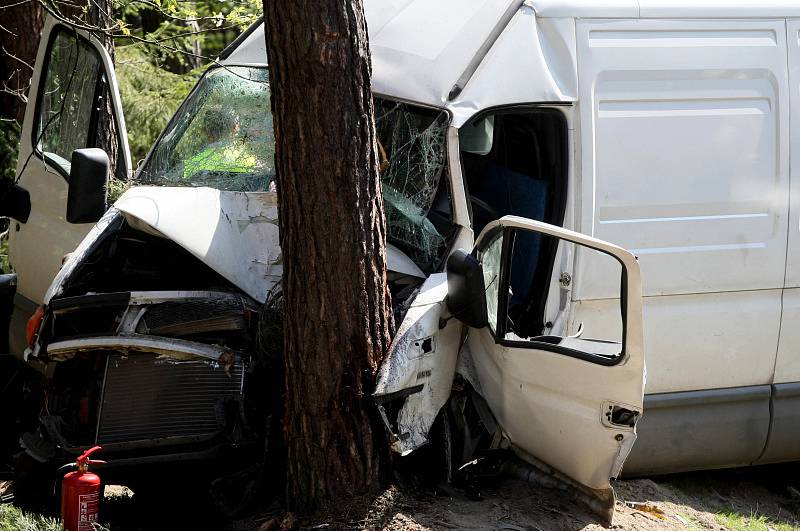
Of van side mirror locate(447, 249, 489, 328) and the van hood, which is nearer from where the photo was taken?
van side mirror locate(447, 249, 489, 328)

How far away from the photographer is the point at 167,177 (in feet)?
17.3

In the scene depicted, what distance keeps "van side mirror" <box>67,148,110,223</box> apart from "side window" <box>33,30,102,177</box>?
92 cm

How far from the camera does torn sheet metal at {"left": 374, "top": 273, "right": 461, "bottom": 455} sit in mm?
3951

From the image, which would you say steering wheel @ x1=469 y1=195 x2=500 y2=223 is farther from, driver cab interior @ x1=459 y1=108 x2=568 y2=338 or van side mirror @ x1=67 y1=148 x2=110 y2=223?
van side mirror @ x1=67 y1=148 x2=110 y2=223

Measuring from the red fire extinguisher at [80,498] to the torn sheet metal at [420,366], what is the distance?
1.25 m

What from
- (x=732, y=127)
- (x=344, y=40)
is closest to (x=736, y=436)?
(x=732, y=127)

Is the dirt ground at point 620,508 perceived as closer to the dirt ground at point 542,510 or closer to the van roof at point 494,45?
the dirt ground at point 542,510

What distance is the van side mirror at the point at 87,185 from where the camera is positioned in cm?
464

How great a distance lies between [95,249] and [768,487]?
12.7ft

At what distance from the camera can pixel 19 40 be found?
7.70m

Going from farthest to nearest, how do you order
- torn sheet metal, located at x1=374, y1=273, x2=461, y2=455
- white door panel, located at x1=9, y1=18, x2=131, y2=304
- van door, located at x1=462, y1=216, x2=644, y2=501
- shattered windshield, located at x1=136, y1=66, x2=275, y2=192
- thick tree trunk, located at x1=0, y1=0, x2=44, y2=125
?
thick tree trunk, located at x1=0, y1=0, x2=44, y2=125 < white door panel, located at x1=9, y1=18, x2=131, y2=304 < shattered windshield, located at x1=136, y1=66, x2=275, y2=192 < torn sheet metal, located at x1=374, y1=273, x2=461, y2=455 < van door, located at x1=462, y1=216, x2=644, y2=501

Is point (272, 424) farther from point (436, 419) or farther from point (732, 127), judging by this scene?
point (732, 127)

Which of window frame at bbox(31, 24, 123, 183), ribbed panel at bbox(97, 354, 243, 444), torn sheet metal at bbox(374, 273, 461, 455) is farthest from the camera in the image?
window frame at bbox(31, 24, 123, 183)

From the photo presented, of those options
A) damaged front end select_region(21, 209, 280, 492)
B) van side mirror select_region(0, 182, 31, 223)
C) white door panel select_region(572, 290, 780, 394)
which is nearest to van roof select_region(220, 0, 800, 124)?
white door panel select_region(572, 290, 780, 394)
